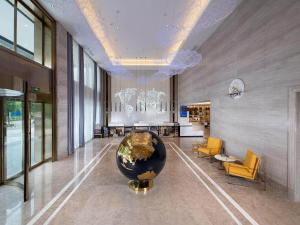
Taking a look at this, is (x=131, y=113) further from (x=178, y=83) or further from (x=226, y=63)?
(x=226, y=63)

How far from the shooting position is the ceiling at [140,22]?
6258 mm

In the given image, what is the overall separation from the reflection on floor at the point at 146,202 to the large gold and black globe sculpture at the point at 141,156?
504 millimetres

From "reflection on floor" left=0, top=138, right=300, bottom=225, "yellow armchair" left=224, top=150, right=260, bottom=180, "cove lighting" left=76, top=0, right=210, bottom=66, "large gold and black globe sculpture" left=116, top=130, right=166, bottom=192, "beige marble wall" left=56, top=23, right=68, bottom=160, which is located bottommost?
"reflection on floor" left=0, top=138, right=300, bottom=225

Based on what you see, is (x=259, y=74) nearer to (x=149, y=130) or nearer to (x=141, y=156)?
(x=149, y=130)

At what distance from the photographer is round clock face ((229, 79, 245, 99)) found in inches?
249

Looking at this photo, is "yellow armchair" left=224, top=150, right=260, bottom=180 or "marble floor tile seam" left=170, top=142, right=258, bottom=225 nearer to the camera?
"marble floor tile seam" left=170, top=142, right=258, bottom=225

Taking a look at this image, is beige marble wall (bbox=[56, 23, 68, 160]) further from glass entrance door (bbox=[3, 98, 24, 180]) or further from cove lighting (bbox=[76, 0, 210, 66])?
glass entrance door (bbox=[3, 98, 24, 180])

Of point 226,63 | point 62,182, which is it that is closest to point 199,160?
point 226,63

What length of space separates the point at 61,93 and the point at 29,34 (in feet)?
7.43

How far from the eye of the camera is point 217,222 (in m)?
3.41

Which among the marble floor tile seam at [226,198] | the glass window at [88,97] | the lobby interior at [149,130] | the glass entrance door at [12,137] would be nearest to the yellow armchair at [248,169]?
the lobby interior at [149,130]

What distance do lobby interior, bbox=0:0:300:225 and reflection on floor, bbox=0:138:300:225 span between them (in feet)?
0.09

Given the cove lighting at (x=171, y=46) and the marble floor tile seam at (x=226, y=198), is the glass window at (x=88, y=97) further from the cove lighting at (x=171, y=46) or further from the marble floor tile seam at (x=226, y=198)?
the marble floor tile seam at (x=226, y=198)

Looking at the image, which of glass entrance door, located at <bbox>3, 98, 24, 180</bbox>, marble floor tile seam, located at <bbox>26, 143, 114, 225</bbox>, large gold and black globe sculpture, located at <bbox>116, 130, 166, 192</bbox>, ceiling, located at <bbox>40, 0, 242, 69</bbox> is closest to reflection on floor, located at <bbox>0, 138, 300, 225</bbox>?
marble floor tile seam, located at <bbox>26, 143, 114, 225</bbox>
